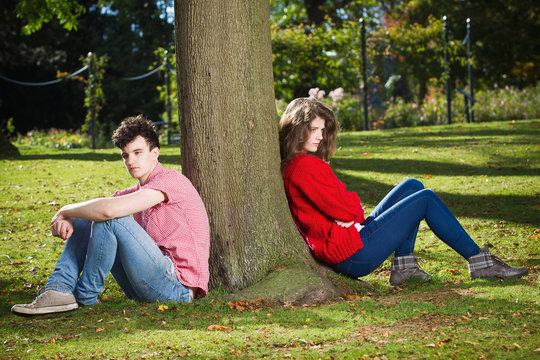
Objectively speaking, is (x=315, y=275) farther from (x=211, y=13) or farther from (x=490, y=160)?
(x=490, y=160)

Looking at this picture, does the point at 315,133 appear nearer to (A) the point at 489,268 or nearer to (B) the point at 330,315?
(B) the point at 330,315

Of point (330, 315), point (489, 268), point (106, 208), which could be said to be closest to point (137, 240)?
point (106, 208)

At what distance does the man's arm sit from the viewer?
153 inches

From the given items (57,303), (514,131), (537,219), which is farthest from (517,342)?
(514,131)

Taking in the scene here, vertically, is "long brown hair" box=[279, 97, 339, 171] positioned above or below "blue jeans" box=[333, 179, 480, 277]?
above

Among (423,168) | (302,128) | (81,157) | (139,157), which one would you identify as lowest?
(423,168)

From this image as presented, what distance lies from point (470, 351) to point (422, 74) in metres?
25.9

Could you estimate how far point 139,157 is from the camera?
4305mm

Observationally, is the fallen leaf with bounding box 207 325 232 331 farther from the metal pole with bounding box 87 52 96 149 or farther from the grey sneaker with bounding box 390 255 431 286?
the metal pole with bounding box 87 52 96 149

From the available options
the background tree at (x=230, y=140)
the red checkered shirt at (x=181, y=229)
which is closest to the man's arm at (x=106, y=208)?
the red checkered shirt at (x=181, y=229)

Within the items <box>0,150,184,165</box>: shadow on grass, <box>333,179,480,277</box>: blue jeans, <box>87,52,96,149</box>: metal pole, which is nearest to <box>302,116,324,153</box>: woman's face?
<box>333,179,480,277</box>: blue jeans

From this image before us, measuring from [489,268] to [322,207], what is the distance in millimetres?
1325

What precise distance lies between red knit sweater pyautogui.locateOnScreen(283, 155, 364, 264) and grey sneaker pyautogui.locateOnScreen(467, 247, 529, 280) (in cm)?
88

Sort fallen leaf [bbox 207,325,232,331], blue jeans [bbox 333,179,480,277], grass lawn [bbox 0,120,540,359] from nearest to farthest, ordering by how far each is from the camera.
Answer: grass lawn [bbox 0,120,540,359] → fallen leaf [bbox 207,325,232,331] → blue jeans [bbox 333,179,480,277]
